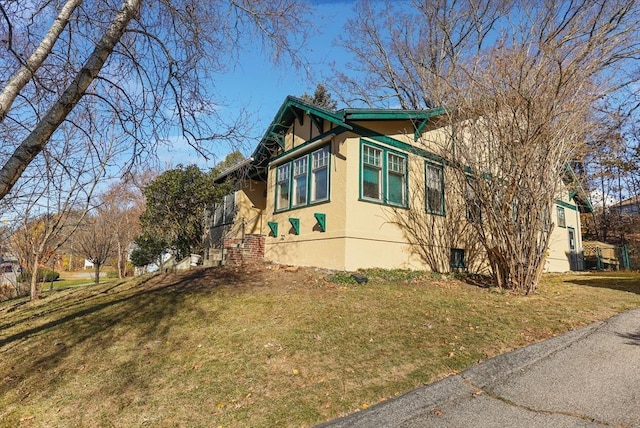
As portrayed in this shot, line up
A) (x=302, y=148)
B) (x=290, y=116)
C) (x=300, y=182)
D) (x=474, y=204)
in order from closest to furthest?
1. (x=474, y=204)
2. (x=302, y=148)
3. (x=300, y=182)
4. (x=290, y=116)

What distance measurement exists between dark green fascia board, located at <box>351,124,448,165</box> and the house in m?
0.03

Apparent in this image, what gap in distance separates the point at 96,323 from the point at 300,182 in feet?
21.9

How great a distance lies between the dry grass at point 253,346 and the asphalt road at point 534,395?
23 cm

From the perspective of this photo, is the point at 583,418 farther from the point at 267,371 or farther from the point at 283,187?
the point at 283,187

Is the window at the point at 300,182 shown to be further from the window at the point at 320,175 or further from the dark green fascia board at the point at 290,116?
the dark green fascia board at the point at 290,116

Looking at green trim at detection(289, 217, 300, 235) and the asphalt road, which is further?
green trim at detection(289, 217, 300, 235)

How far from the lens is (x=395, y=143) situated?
418 inches

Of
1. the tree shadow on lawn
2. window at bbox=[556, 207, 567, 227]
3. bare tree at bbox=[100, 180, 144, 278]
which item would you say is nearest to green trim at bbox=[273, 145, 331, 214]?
the tree shadow on lawn

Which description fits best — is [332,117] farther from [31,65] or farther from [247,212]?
[31,65]

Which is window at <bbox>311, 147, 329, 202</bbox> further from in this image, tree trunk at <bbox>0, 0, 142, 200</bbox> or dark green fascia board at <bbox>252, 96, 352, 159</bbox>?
tree trunk at <bbox>0, 0, 142, 200</bbox>

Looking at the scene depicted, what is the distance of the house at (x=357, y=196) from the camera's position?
962cm

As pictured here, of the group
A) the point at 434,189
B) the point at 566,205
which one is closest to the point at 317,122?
the point at 434,189

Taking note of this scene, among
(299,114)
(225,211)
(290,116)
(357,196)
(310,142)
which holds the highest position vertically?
(290,116)

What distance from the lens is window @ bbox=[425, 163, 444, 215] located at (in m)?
11.3
